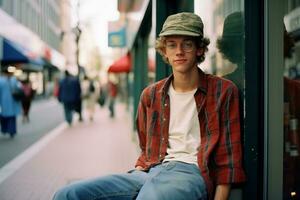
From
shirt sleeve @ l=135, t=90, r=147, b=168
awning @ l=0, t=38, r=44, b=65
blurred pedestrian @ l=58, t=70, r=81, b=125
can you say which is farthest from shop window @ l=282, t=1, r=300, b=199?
awning @ l=0, t=38, r=44, b=65

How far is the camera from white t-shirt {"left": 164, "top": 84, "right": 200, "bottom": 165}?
10.3ft

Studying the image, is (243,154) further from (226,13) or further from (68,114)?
(68,114)

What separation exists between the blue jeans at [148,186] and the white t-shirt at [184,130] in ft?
0.34

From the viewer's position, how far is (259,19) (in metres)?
3.23

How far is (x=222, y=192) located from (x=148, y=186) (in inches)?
18.0

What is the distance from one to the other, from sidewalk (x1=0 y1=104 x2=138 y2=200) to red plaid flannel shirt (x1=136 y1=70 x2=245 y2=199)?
3277 mm

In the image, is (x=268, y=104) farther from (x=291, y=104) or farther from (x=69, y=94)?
(x=69, y=94)

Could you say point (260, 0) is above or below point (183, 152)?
above

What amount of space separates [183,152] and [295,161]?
0.70 metres

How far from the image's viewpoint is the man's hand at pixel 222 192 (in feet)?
9.65

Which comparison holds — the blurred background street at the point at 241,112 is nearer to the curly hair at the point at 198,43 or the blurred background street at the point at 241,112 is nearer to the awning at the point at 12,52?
the curly hair at the point at 198,43

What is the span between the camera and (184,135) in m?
3.18

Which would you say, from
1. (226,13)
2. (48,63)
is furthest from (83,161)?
(48,63)

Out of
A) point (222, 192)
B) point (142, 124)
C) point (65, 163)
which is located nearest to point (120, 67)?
point (65, 163)
